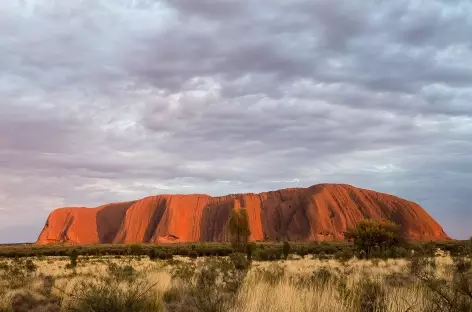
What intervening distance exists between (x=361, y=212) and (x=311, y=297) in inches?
4872

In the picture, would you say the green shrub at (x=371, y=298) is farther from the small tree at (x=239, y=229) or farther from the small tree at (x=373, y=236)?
the small tree at (x=239, y=229)

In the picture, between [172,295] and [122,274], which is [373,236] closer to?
[122,274]

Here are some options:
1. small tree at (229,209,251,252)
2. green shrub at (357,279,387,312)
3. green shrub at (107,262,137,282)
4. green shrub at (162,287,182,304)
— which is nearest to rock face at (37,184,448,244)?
small tree at (229,209,251,252)

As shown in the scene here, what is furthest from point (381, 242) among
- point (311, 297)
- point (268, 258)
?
point (311, 297)

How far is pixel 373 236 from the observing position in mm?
40312

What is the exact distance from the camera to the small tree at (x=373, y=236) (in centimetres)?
4003

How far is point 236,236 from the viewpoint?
59375mm

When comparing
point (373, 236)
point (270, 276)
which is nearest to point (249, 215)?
point (373, 236)

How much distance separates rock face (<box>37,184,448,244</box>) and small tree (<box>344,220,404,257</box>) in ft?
249

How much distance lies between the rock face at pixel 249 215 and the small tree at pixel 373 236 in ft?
249

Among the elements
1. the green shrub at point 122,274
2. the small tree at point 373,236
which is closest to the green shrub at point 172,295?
the green shrub at point 122,274

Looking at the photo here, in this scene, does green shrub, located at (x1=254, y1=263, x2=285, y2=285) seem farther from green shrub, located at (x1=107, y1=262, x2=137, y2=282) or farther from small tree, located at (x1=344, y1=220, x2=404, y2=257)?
small tree, located at (x1=344, y1=220, x2=404, y2=257)

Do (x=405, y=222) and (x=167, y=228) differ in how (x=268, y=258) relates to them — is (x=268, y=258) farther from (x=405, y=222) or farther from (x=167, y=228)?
(x=167, y=228)

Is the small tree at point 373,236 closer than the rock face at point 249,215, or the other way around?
the small tree at point 373,236
